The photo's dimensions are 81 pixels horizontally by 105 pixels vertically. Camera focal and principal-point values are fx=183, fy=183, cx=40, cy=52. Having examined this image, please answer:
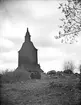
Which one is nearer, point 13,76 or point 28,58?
point 13,76

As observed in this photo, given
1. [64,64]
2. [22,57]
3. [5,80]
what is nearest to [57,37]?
[5,80]

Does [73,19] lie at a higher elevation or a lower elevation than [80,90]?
higher

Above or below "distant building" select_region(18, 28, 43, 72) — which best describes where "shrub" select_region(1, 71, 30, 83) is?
below

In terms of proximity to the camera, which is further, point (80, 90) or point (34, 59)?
point (34, 59)

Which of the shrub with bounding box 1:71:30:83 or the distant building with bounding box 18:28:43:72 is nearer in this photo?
the shrub with bounding box 1:71:30:83

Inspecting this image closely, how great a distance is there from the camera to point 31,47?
151ft

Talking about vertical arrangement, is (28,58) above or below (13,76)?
above

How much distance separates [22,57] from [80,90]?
31.5 m

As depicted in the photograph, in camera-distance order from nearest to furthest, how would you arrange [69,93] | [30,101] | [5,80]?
1. [30,101]
2. [69,93]
3. [5,80]

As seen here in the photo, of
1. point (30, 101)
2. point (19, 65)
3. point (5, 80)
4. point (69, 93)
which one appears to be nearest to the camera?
point (30, 101)

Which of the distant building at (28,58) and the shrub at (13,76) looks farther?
the distant building at (28,58)

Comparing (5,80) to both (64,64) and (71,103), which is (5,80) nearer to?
(71,103)

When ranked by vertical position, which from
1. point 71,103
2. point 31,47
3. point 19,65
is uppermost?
point 31,47

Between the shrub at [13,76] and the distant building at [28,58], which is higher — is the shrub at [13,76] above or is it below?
below
